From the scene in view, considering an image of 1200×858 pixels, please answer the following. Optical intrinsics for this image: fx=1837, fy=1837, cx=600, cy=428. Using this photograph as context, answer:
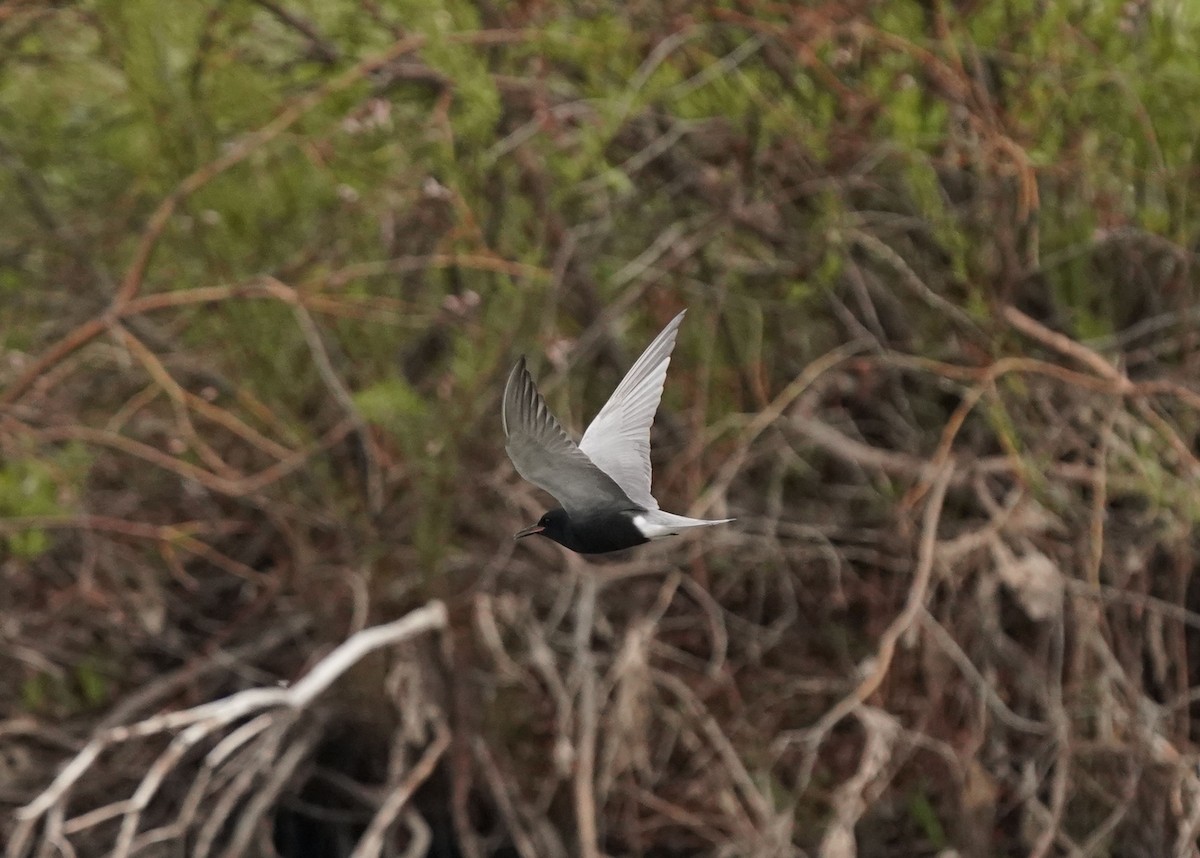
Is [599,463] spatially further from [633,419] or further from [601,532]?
[601,532]

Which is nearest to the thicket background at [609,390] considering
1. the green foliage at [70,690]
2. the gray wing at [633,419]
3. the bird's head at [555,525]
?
the green foliage at [70,690]

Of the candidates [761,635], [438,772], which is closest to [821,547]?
[761,635]

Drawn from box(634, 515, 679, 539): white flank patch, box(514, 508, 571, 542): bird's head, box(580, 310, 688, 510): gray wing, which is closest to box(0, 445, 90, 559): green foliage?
box(580, 310, 688, 510): gray wing

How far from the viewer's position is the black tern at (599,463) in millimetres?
2459

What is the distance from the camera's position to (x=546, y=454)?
2.51m

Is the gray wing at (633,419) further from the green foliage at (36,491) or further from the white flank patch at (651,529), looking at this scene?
the green foliage at (36,491)

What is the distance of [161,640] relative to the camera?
4.52 m

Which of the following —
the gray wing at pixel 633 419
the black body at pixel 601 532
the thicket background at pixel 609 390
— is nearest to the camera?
the black body at pixel 601 532

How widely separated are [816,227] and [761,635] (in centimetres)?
94

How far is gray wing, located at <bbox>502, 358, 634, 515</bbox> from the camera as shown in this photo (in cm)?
245

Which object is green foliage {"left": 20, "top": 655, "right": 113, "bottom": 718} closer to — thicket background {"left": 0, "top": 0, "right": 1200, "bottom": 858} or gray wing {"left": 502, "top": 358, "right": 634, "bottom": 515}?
thicket background {"left": 0, "top": 0, "right": 1200, "bottom": 858}

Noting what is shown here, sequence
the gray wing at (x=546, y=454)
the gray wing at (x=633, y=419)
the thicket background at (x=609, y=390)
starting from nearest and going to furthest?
the gray wing at (x=546, y=454)
the gray wing at (x=633, y=419)
the thicket background at (x=609, y=390)

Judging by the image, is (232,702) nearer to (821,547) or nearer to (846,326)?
(821,547)

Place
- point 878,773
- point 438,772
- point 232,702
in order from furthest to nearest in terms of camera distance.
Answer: point 438,772, point 878,773, point 232,702
